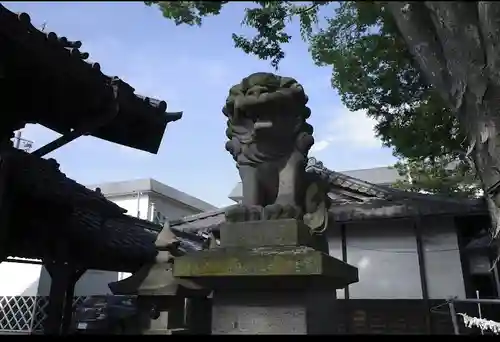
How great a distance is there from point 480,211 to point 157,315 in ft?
26.4

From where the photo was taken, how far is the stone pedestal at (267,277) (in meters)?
2.61

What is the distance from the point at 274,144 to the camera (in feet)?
11.2

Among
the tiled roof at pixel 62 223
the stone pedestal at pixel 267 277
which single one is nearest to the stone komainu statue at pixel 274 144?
the stone pedestal at pixel 267 277

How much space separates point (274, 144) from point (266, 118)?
0.24 meters

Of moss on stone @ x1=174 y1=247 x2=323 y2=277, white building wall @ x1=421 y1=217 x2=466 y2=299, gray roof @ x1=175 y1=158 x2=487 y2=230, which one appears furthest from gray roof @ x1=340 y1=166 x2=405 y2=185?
moss on stone @ x1=174 y1=247 x2=323 y2=277

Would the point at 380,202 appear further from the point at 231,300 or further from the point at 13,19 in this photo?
the point at 13,19

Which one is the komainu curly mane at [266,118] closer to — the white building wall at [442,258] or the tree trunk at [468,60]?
the tree trunk at [468,60]

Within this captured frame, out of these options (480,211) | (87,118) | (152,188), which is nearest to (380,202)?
(480,211)

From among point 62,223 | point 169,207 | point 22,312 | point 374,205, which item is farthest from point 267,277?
point 169,207

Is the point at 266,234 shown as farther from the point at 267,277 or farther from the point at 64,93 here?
the point at 64,93

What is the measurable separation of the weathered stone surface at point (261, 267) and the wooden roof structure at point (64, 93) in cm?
315

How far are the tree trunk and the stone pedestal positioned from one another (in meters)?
1.49

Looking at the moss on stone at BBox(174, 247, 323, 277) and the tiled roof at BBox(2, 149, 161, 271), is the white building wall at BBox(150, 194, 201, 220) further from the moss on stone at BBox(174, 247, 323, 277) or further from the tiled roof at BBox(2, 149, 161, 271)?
the moss on stone at BBox(174, 247, 323, 277)

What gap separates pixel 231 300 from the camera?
2.91m
